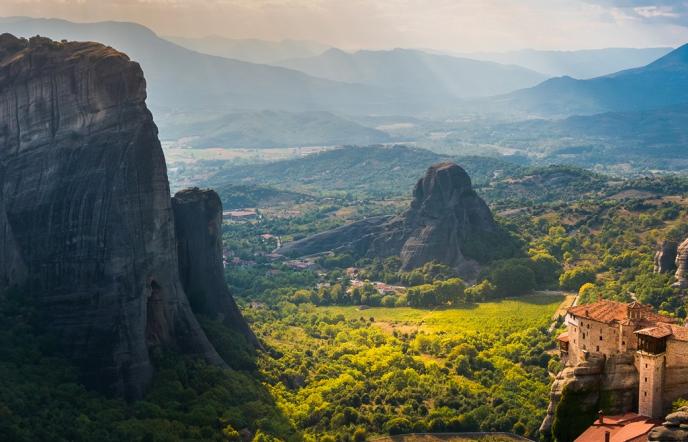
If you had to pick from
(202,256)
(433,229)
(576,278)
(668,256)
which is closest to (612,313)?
(202,256)

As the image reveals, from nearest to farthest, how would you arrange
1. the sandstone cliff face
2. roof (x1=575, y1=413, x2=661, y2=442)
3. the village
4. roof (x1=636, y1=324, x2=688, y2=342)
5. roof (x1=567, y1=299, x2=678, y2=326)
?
roof (x1=575, y1=413, x2=661, y2=442), roof (x1=636, y1=324, x2=688, y2=342), the village, roof (x1=567, y1=299, x2=678, y2=326), the sandstone cliff face

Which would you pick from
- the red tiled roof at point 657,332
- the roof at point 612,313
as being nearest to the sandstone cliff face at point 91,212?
the roof at point 612,313

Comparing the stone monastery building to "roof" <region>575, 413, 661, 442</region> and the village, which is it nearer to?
the village

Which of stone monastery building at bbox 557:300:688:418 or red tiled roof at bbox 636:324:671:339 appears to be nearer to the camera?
red tiled roof at bbox 636:324:671:339

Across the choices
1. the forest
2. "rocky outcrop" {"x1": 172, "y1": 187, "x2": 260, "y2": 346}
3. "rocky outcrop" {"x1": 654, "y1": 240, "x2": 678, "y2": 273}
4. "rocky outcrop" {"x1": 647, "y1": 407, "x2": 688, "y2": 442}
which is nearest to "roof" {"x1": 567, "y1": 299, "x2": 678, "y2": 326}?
"rocky outcrop" {"x1": 647, "y1": 407, "x2": 688, "y2": 442}

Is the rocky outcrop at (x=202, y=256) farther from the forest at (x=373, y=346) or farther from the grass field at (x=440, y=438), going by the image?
the grass field at (x=440, y=438)

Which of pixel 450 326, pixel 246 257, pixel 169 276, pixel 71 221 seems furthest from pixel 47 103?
pixel 246 257
